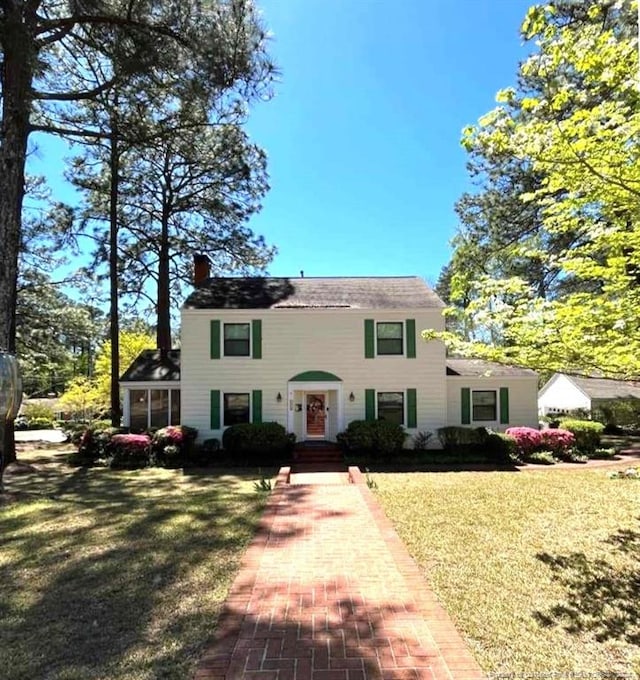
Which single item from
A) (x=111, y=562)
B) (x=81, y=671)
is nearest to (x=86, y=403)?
(x=111, y=562)

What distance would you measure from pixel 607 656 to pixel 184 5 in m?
14.3

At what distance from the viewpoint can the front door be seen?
17484 mm

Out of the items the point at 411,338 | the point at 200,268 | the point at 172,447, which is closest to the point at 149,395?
the point at 172,447

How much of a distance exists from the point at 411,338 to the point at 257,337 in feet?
17.9

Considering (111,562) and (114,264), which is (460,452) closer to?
(111,562)

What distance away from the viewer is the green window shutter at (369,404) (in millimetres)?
16875

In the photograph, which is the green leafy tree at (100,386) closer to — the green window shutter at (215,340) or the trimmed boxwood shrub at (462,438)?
the green window shutter at (215,340)

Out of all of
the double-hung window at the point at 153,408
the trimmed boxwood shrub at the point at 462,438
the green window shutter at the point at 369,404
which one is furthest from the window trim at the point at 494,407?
the double-hung window at the point at 153,408

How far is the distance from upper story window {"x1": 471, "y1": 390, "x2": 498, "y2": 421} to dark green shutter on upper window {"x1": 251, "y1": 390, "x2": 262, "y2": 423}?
784cm

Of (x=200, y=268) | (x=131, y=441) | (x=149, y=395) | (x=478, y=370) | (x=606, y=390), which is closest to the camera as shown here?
(x=131, y=441)

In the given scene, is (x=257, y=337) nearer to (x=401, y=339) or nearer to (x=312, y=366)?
(x=312, y=366)

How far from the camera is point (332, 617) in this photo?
4293 millimetres

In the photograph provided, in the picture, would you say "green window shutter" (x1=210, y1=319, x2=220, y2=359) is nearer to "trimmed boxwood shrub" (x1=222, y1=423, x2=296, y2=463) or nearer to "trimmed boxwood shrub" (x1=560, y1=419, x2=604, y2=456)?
"trimmed boxwood shrub" (x1=222, y1=423, x2=296, y2=463)

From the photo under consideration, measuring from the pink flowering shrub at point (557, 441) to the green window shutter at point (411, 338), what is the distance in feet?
16.3
